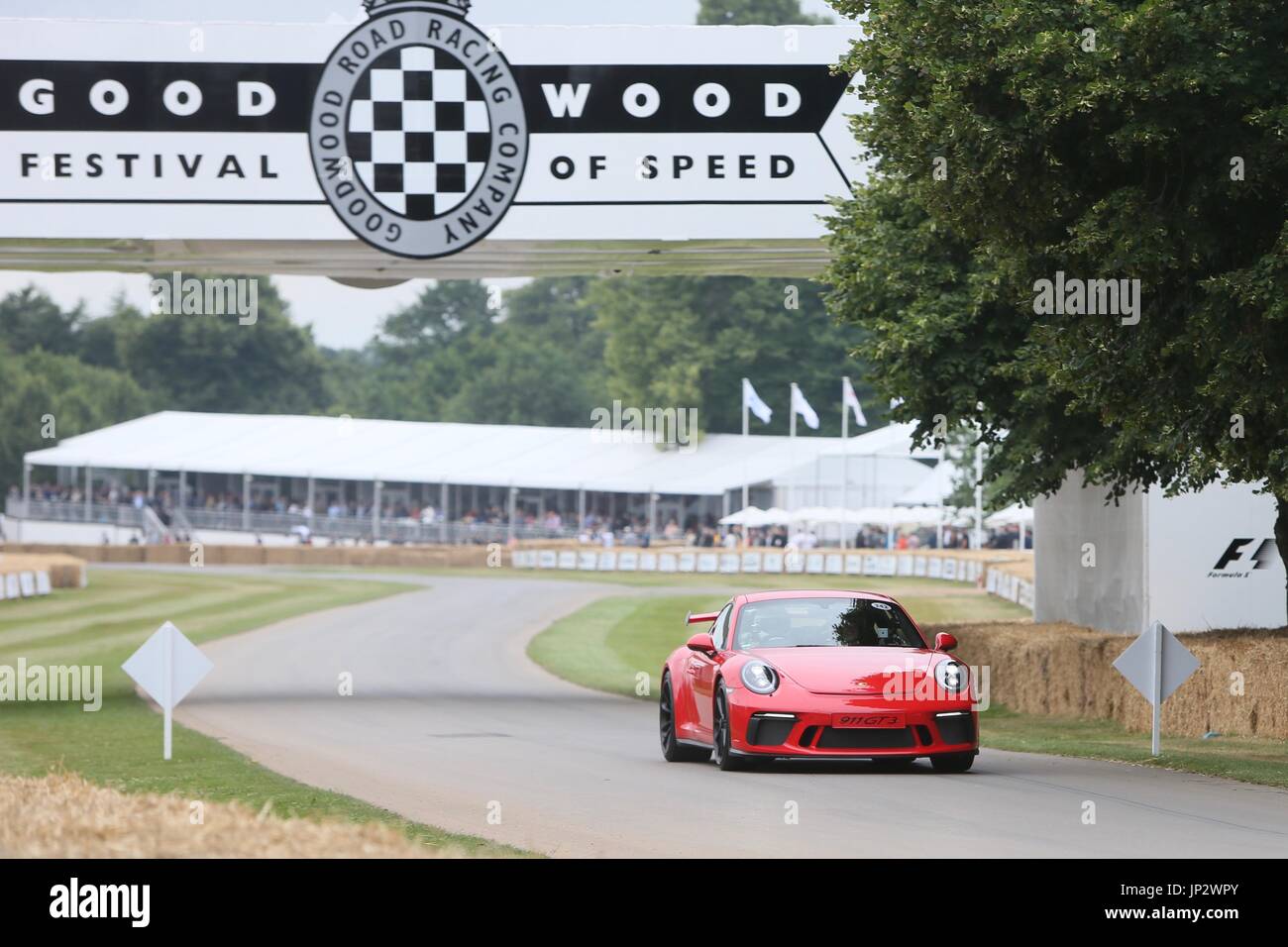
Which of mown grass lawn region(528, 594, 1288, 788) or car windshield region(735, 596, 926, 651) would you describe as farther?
mown grass lawn region(528, 594, 1288, 788)

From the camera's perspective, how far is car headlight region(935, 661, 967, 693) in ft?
42.7

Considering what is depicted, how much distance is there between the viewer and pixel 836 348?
323 ft

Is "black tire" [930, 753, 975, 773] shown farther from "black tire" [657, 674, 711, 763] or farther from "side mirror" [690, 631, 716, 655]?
"black tire" [657, 674, 711, 763]

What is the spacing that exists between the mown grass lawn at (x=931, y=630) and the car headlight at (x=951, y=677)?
273 cm

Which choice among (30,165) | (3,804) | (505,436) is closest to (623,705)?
(30,165)

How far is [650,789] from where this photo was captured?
12.9 m

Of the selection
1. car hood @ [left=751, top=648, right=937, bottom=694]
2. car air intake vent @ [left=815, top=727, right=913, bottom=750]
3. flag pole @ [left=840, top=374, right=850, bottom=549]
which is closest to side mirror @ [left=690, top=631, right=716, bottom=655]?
car hood @ [left=751, top=648, right=937, bottom=694]

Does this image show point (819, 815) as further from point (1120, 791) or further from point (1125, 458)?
point (1125, 458)

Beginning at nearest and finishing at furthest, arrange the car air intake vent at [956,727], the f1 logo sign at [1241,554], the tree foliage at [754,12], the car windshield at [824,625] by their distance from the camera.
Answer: the car air intake vent at [956,727]
the car windshield at [824,625]
the f1 logo sign at [1241,554]
the tree foliage at [754,12]

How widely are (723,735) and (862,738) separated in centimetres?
112

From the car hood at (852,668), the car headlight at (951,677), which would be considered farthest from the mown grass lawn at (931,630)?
the car hood at (852,668)

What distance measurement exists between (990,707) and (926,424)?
4.98m

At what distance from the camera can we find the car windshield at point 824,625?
1375cm

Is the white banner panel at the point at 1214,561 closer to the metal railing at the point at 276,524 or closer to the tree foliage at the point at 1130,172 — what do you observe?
the tree foliage at the point at 1130,172
